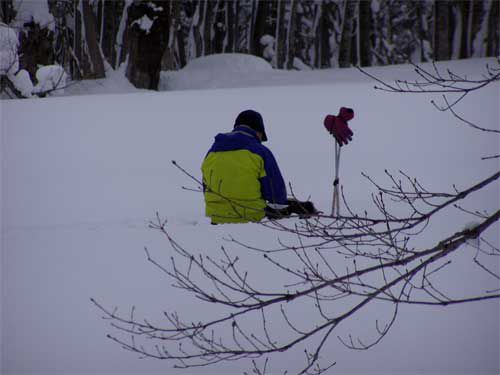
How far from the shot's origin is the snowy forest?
11.7 metres

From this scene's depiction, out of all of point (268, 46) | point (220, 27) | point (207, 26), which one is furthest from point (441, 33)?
point (220, 27)

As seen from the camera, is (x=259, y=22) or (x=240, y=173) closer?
(x=240, y=173)

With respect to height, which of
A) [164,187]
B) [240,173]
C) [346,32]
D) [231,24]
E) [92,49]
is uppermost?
[231,24]

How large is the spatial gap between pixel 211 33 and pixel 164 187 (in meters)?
22.4

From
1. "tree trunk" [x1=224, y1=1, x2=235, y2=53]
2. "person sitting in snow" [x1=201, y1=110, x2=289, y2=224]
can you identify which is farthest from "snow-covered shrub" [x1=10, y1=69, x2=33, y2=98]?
"tree trunk" [x1=224, y1=1, x2=235, y2=53]

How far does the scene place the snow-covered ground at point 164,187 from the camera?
3.13 metres

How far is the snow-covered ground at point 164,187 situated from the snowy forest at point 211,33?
1.10 metres

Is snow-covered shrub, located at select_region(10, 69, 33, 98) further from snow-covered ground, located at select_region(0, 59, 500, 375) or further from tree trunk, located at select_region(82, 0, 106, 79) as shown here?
tree trunk, located at select_region(82, 0, 106, 79)

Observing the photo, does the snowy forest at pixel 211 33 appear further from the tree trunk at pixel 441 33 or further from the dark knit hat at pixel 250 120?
the dark knit hat at pixel 250 120

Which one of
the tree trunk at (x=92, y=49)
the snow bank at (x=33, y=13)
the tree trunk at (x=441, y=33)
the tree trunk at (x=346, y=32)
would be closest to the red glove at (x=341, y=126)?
the snow bank at (x=33, y=13)

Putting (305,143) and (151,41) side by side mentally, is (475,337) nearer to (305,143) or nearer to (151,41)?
(305,143)

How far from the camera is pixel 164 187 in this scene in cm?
804

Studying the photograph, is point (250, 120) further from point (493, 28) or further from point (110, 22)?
point (110, 22)

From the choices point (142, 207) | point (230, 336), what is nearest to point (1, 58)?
point (142, 207)
